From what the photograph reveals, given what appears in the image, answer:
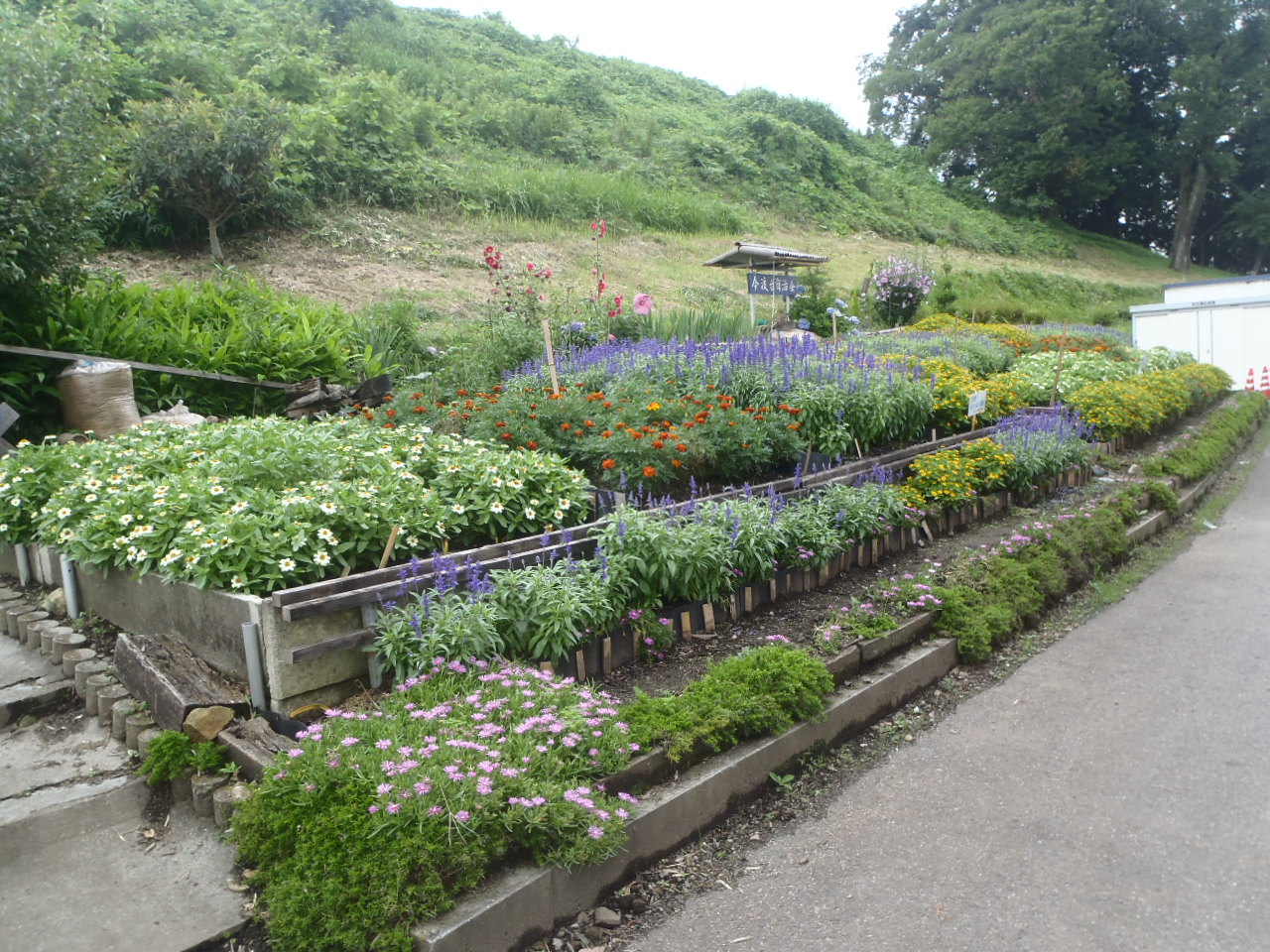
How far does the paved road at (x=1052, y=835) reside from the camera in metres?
2.57

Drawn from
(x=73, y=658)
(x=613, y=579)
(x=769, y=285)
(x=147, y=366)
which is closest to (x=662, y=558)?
(x=613, y=579)

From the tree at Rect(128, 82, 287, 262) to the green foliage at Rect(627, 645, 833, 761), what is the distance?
496 inches

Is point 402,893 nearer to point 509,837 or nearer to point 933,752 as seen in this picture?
point 509,837

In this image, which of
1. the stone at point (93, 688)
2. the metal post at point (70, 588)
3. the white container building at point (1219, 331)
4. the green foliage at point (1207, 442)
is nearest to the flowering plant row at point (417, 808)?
the stone at point (93, 688)

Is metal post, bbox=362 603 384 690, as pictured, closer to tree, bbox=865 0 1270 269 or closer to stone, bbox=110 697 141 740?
stone, bbox=110 697 141 740

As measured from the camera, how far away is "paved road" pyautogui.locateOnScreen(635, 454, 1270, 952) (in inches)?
101

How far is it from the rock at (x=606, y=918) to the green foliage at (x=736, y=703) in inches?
23.4

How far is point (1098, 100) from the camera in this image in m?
39.6

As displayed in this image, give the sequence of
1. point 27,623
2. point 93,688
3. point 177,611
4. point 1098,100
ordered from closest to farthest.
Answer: point 93,688 < point 177,611 < point 27,623 < point 1098,100

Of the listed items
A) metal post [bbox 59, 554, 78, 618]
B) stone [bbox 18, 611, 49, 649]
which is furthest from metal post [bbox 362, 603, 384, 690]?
stone [bbox 18, 611, 49, 649]

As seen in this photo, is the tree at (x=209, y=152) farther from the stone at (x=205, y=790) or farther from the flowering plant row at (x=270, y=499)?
the stone at (x=205, y=790)

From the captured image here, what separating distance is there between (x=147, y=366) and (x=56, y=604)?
10.6 feet

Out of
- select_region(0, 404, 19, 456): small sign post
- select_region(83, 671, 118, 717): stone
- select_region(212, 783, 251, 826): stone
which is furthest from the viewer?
select_region(0, 404, 19, 456): small sign post

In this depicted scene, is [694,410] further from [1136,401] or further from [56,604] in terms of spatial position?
[1136,401]
